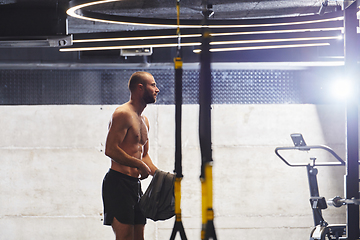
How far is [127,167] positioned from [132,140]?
0.24 metres

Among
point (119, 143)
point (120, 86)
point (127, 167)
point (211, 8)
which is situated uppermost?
point (211, 8)

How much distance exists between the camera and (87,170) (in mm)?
4660

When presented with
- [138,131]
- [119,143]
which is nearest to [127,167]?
[119,143]

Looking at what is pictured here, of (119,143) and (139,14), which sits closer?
(119,143)

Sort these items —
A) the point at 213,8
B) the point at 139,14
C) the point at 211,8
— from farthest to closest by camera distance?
the point at 139,14 → the point at 213,8 → the point at 211,8

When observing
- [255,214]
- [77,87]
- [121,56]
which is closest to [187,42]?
[121,56]

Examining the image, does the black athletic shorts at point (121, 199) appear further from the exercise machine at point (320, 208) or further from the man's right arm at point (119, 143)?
the exercise machine at point (320, 208)

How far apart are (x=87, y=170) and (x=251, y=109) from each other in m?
2.28

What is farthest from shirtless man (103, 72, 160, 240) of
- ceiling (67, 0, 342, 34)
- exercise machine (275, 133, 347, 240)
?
exercise machine (275, 133, 347, 240)

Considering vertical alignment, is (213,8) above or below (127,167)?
above

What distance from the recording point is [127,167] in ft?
10.1

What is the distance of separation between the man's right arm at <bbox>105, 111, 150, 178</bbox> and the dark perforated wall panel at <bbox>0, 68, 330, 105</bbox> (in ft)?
5.61

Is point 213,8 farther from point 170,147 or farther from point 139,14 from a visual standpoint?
point 170,147

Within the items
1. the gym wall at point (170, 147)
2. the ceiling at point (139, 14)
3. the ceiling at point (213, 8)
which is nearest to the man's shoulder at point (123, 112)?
the ceiling at point (139, 14)
